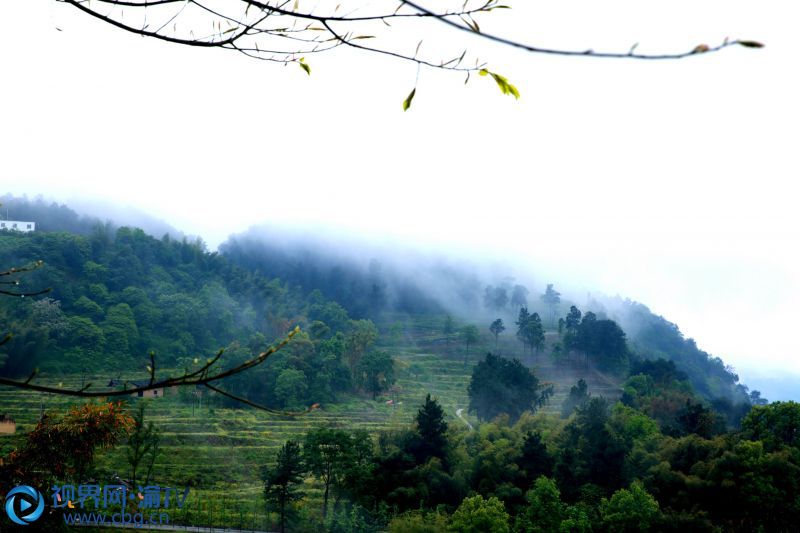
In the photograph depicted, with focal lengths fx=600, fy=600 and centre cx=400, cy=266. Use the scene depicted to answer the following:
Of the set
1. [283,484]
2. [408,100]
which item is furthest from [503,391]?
[408,100]

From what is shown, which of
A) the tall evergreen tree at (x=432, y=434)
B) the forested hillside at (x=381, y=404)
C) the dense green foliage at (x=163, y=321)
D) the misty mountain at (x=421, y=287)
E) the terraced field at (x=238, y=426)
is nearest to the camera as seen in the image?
the forested hillside at (x=381, y=404)

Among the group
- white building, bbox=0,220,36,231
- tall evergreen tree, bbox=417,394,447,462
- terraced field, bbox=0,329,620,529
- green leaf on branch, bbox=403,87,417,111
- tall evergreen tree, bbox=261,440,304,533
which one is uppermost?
green leaf on branch, bbox=403,87,417,111

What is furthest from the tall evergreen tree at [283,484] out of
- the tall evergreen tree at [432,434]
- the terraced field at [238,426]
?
the tall evergreen tree at [432,434]

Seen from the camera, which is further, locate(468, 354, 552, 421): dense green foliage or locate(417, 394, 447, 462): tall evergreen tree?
locate(468, 354, 552, 421): dense green foliage

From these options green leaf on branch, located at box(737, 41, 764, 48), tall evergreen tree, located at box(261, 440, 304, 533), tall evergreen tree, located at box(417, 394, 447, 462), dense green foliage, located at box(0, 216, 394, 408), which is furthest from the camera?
dense green foliage, located at box(0, 216, 394, 408)

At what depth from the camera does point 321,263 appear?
6041cm

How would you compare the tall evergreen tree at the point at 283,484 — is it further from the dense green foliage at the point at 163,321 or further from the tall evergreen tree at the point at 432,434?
the dense green foliage at the point at 163,321

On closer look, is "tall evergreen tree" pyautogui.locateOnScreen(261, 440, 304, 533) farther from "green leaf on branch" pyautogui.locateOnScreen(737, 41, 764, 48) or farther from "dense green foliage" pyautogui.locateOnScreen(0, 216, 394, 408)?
"green leaf on branch" pyautogui.locateOnScreen(737, 41, 764, 48)

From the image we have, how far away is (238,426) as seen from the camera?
79.9ft

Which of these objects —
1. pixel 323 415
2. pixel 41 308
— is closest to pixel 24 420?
pixel 41 308

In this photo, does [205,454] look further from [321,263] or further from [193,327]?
[321,263]

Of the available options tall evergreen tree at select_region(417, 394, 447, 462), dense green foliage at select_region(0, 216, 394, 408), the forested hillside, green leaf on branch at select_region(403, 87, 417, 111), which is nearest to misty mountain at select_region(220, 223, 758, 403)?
the forested hillside

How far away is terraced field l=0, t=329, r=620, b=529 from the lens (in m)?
16.5

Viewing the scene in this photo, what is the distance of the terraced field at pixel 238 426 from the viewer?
1647cm
